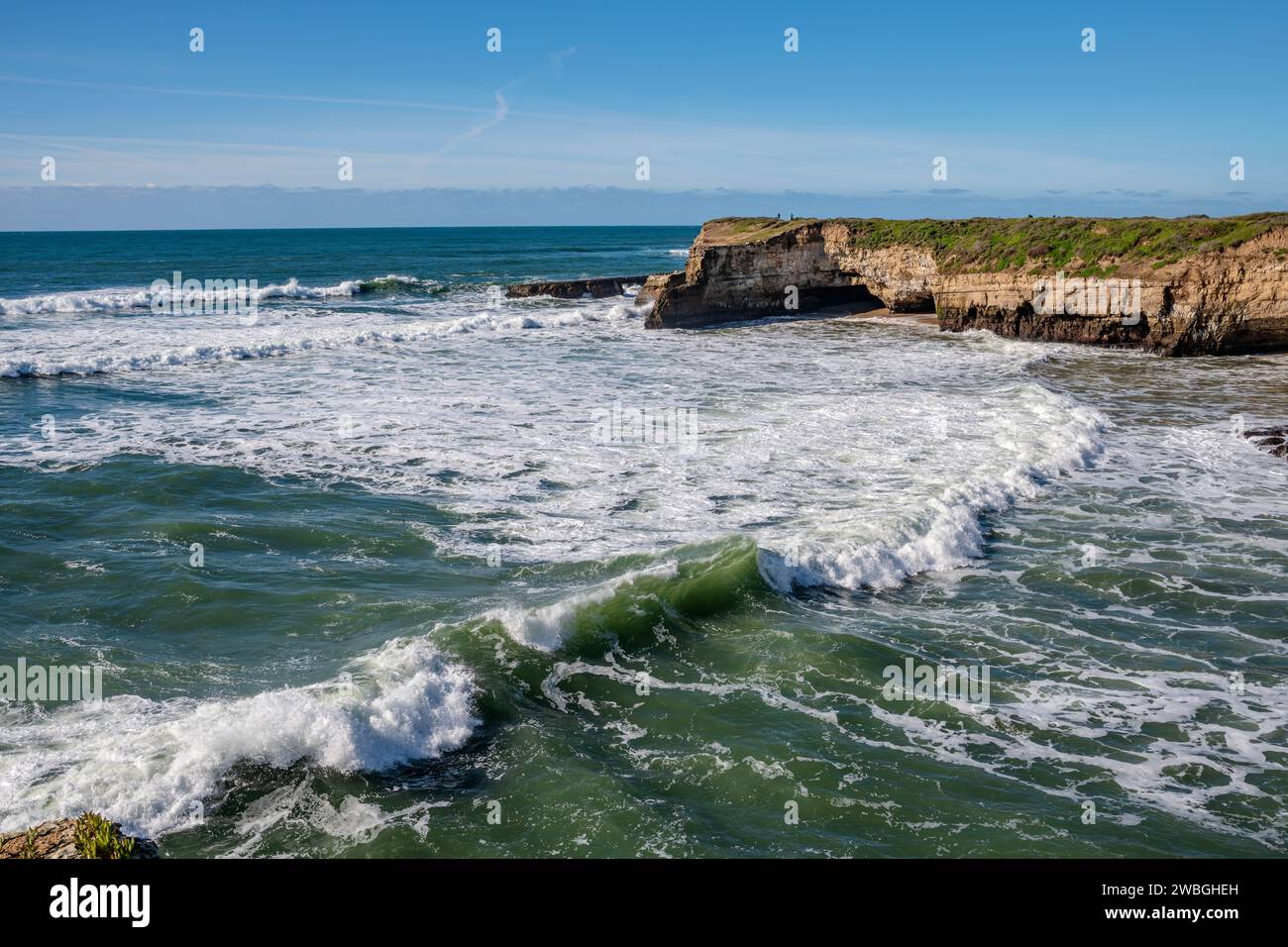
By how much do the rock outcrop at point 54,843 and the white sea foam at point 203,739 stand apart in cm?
158

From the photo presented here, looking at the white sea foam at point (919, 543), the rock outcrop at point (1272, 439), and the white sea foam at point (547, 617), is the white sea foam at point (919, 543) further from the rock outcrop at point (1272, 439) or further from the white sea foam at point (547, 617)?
the rock outcrop at point (1272, 439)

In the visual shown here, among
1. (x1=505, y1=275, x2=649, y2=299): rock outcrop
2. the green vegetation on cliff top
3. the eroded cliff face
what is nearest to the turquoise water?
the eroded cliff face

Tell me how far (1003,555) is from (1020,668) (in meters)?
3.27

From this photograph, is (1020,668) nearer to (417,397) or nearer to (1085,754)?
(1085,754)

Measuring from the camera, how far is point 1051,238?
101 feet

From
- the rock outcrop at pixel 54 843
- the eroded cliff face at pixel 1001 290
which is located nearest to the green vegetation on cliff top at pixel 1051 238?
the eroded cliff face at pixel 1001 290

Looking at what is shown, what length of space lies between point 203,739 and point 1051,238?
101 feet

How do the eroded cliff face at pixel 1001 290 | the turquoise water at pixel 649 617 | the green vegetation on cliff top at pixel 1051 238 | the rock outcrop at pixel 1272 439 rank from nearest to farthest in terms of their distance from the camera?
the turquoise water at pixel 649 617, the rock outcrop at pixel 1272 439, the eroded cliff face at pixel 1001 290, the green vegetation on cliff top at pixel 1051 238

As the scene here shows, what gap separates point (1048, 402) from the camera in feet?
67.0

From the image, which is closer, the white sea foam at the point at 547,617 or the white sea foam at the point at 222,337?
the white sea foam at the point at 547,617

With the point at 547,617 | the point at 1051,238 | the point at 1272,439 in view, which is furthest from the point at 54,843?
the point at 1051,238

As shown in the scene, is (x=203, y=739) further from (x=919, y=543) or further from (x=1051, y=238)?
(x=1051, y=238)

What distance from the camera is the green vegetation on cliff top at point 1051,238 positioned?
2759 cm

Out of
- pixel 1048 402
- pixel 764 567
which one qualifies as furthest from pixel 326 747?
pixel 1048 402
